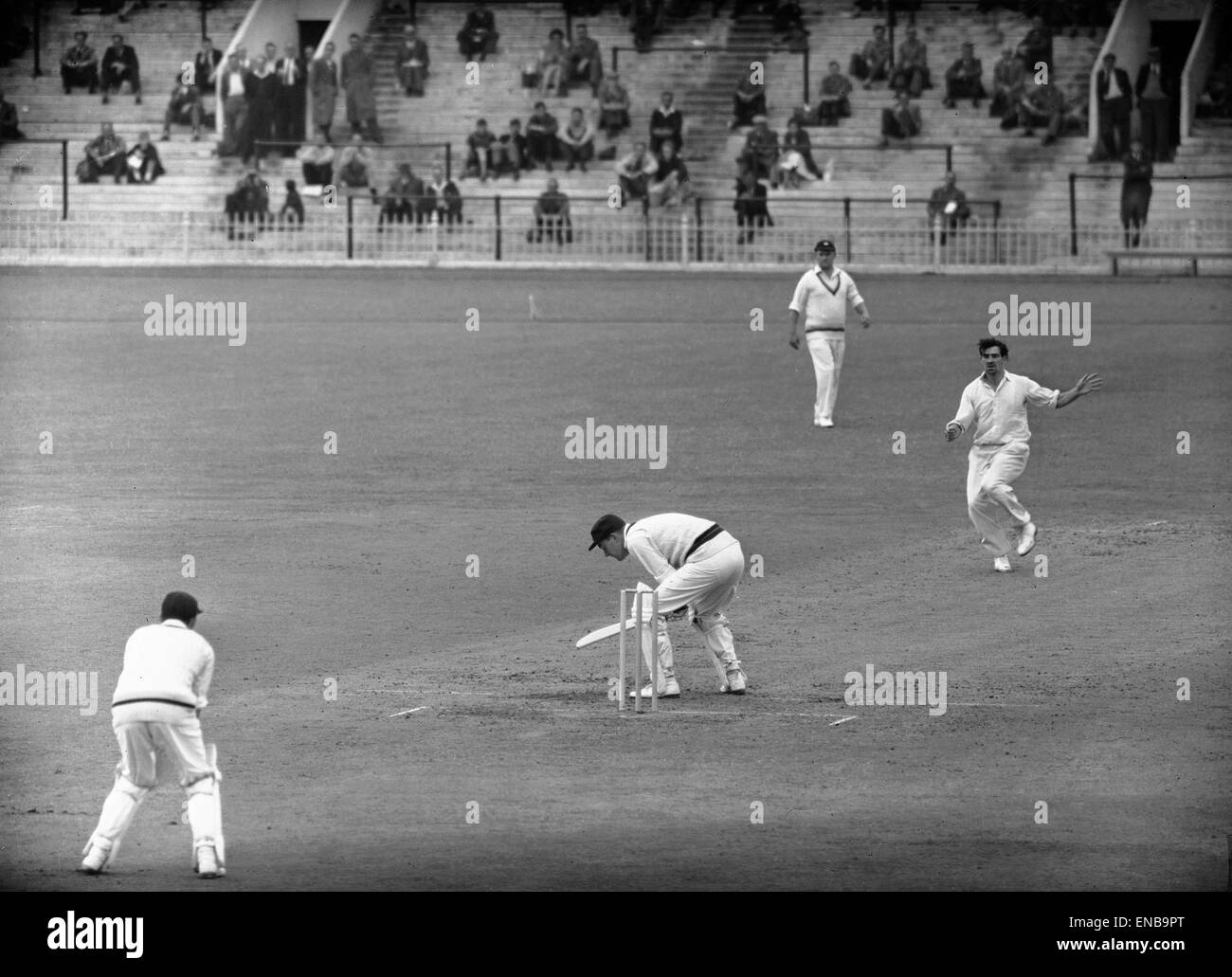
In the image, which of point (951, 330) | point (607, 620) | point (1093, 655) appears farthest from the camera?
point (951, 330)

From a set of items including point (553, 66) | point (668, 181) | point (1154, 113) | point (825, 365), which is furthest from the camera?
point (553, 66)

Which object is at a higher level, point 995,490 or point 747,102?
point 747,102

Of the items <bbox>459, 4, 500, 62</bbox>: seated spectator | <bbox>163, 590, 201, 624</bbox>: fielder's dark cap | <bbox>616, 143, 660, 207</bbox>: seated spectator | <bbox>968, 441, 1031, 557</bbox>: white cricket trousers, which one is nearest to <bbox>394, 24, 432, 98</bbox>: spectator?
<bbox>459, 4, 500, 62</bbox>: seated spectator

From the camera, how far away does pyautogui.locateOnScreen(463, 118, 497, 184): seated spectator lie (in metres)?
43.3

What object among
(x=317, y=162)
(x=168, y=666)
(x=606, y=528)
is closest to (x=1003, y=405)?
(x=606, y=528)

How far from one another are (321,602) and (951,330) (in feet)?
53.1

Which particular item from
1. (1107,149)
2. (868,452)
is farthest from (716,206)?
(868,452)

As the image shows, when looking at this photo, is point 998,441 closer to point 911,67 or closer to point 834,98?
point 834,98

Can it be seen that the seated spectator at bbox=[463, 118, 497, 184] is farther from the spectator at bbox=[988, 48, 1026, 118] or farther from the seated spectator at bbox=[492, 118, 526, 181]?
the spectator at bbox=[988, 48, 1026, 118]

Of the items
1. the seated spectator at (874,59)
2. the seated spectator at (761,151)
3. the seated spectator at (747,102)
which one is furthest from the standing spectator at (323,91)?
the seated spectator at (874,59)

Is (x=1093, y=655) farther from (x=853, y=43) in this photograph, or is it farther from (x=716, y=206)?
(x=853, y=43)

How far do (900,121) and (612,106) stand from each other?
571 cm

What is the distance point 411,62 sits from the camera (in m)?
45.4

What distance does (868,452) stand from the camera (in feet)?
84.3
